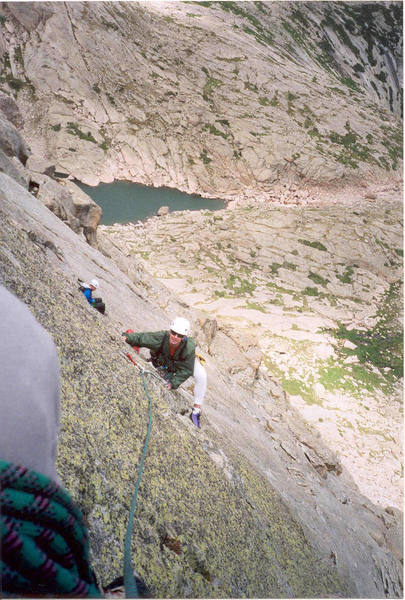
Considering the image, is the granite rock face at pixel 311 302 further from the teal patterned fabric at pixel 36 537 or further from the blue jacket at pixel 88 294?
the teal patterned fabric at pixel 36 537

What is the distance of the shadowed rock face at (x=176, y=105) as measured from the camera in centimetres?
4625

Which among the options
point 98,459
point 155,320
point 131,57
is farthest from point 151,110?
point 98,459

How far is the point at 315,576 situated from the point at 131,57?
61885mm

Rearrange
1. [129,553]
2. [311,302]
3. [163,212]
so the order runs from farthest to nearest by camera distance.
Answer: [163,212] < [311,302] < [129,553]

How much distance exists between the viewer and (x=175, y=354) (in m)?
5.09

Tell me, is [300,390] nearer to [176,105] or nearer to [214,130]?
[214,130]

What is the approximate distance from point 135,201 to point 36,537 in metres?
43.5

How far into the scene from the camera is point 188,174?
163 feet

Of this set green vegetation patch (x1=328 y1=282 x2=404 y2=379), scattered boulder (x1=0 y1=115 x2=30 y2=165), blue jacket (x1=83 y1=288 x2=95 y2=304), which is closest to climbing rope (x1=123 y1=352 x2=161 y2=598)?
blue jacket (x1=83 y1=288 x2=95 y2=304)

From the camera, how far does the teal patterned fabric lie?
1.00m

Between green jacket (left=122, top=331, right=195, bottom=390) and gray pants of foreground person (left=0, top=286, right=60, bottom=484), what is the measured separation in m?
3.81

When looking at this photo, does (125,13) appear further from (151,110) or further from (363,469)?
(363,469)

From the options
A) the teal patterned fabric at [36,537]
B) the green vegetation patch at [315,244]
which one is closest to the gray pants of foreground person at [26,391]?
the teal patterned fabric at [36,537]

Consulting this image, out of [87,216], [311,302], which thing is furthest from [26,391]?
[311,302]
